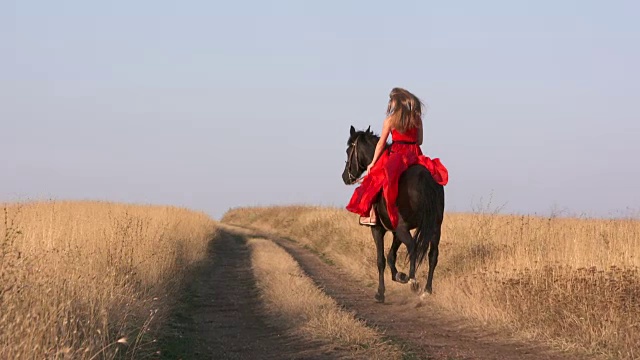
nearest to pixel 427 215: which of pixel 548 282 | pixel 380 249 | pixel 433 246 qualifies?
pixel 433 246

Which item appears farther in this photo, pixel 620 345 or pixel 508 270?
pixel 508 270

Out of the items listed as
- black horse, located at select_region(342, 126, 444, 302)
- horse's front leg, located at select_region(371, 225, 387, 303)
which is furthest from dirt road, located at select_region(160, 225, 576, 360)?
black horse, located at select_region(342, 126, 444, 302)

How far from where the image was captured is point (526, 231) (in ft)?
51.1

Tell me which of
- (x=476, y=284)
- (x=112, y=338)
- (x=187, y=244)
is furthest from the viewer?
(x=187, y=244)

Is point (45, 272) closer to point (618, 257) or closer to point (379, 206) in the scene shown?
point (379, 206)

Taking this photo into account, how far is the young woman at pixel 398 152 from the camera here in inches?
438

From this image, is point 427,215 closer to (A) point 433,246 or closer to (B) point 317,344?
(A) point 433,246

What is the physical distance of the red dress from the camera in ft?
36.4

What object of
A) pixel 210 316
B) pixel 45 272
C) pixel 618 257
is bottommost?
pixel 210 316

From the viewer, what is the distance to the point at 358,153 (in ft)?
42.8

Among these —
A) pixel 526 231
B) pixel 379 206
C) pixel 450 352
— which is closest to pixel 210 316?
pixel 379 206

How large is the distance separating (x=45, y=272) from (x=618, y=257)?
813 cm

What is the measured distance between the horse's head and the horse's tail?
2117 millimetres

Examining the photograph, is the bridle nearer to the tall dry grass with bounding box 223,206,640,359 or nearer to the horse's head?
the horse's head
